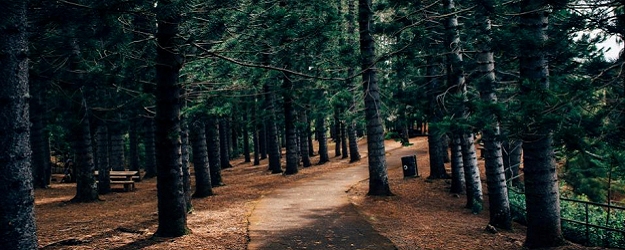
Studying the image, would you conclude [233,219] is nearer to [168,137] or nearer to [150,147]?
[168,137]

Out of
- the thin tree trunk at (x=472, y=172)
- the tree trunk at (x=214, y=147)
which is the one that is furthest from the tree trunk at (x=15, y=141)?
the thin tree trunk at (x=472, y=172)

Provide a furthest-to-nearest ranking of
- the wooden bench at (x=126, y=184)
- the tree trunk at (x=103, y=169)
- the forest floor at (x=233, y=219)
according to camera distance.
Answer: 1. the wooden bench at (x=126, y=184)
2. the tree trunk at (x=103, y=169)
3. the forest floor at (x=233, y=219)

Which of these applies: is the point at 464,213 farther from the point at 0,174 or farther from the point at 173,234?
the point at 0,174

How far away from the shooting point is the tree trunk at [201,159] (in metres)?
14.0

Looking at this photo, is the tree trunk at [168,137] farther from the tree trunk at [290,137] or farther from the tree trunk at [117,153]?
the tree trunk at [117,153]

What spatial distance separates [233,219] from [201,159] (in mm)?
4602

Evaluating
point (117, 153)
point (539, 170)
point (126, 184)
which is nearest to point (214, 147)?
point (126, 184)

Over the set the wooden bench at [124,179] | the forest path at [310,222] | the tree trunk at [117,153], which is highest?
the tree trunk at [117,153]

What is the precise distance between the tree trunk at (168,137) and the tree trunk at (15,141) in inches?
138

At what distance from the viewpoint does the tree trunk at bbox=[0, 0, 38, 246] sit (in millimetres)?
4410

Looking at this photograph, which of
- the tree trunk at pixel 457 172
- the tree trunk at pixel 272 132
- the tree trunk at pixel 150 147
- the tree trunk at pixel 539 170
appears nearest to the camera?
the tree trunk at pixel 539 170

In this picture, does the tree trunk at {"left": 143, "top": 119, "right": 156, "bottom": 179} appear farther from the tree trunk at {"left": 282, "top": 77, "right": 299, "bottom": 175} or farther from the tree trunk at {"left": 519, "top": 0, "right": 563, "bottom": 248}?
the tree trunk at {"left": 519, "top": 0, "right": 563, "bottom": 248}

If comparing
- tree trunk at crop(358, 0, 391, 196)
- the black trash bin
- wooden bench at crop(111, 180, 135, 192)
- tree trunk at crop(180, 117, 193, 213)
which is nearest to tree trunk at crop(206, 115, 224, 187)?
tree trunk at crop(180, 117, 193, 213)

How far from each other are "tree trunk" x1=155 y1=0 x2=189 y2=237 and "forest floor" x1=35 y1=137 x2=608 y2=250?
1.46 ft
